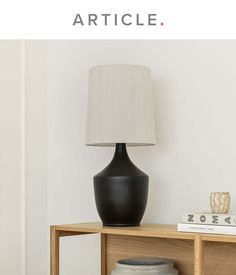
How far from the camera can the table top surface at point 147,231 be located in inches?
71.6

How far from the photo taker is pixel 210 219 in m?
1.86

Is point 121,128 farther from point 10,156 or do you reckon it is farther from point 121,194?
point 10,156

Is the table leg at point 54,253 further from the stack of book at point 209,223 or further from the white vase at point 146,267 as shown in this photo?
the stack of book at point 209,223

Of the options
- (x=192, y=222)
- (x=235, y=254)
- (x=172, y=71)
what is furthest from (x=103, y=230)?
(x=172, y=71)

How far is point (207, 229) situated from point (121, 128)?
432 millimetres

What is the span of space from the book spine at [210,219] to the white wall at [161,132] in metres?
0.26

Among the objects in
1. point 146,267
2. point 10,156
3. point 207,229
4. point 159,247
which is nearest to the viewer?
point 207,229

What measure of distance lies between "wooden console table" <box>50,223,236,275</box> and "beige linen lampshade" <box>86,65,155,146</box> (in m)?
0.28
